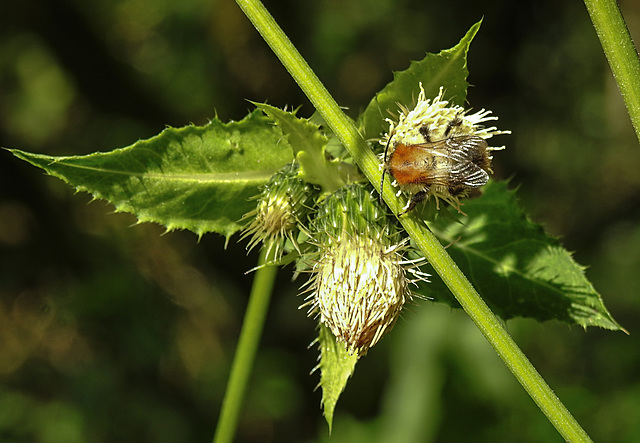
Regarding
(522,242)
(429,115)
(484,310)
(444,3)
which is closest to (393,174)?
(429,115)

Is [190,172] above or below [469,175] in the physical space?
above

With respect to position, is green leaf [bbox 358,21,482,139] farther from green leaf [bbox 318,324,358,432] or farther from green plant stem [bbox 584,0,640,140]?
green leaf [bbox 318,324,358,432]

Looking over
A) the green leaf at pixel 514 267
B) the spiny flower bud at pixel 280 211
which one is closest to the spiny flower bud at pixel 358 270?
the spiny flower bud at pixel 280 211

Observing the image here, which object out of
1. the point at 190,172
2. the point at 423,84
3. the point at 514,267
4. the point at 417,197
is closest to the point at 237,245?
the point at 514,267

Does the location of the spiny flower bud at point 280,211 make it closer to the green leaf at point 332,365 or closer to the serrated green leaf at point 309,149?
the serrated green leaf at point 309,149

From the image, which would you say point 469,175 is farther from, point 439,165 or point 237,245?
point 237,245

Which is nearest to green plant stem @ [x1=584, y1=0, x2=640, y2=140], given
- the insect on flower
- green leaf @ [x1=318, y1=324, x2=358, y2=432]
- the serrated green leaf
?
the insect on flower
